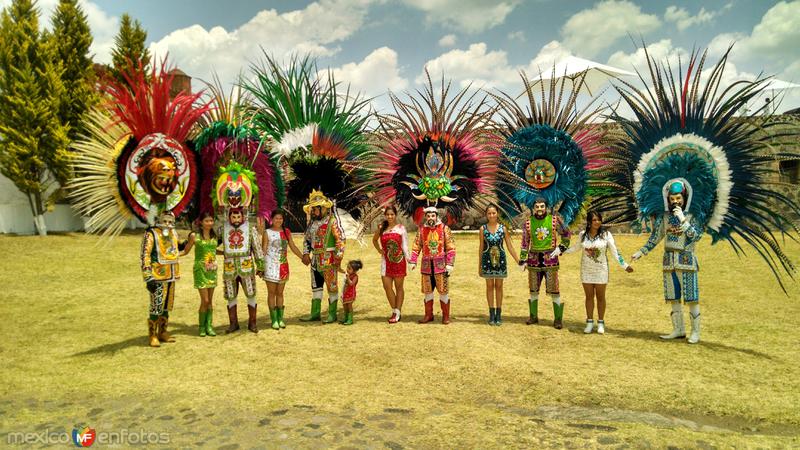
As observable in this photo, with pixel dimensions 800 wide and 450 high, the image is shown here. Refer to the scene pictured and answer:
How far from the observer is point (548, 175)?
7.31 meters

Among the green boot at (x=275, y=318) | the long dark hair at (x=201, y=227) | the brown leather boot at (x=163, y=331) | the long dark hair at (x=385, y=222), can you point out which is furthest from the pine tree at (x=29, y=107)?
the long dark hair at (x=385, y=222)

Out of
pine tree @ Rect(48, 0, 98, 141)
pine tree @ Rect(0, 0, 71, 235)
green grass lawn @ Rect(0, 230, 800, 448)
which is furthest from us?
pine tree @ Rect(48, 0, 98, 141)

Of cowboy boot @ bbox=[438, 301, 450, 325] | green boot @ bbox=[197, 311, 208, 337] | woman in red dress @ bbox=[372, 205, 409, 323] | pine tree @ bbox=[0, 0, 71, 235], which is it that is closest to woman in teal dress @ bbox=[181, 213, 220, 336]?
green boot @ bbox=[197, 311, 208, 337]

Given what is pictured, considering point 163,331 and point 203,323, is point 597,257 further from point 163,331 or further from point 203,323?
point 163,331

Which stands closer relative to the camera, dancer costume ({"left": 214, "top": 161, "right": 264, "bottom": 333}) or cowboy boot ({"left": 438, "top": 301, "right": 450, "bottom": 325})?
dancer costume ({"left": 214, "top": 161, "right": 264, "bottom": 333})

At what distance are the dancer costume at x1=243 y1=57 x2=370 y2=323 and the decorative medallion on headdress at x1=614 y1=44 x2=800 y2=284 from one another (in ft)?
12.0

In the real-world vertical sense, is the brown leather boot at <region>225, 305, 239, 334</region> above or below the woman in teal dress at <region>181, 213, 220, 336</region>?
below

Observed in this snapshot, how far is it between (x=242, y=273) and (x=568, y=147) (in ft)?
14.9

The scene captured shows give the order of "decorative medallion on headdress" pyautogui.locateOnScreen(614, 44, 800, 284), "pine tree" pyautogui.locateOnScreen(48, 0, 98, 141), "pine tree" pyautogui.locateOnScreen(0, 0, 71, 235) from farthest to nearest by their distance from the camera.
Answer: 1. "pine tree" pyautogui.locateOnScreen(48, 0, 98, 141)
2. "pine tree" pyautogui.locateOnScreen(0, 0, 71, 235)
3. "decorative medallion on headdress" pyautogui.locateOnScreen(614, 44, 800, 284)

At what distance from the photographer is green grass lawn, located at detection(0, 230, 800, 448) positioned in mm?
4008

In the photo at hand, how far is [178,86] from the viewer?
24.9 metres

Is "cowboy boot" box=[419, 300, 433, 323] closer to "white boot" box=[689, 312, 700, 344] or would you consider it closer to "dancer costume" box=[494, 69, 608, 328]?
"dancer costume" box=[494, 69, 608, 328]

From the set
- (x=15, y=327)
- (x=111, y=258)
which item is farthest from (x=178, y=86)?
(x=15, y=327)

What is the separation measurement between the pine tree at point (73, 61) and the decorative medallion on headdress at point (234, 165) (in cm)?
1406
